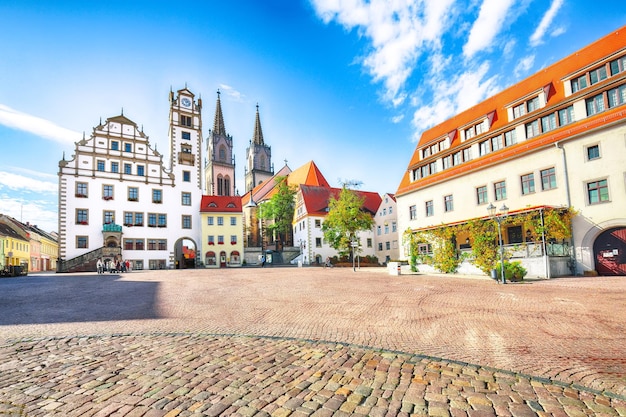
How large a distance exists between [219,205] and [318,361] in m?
46.0

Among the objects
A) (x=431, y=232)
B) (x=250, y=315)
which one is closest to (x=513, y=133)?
(x=431, y=232)

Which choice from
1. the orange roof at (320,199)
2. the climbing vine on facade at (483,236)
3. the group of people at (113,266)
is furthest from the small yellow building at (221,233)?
the climbing vine on facade at (483,236)

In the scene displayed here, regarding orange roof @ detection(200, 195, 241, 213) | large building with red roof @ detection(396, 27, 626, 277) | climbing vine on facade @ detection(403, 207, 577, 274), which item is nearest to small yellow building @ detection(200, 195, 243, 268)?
orange roof @ detection(200, 195, 241, 213)

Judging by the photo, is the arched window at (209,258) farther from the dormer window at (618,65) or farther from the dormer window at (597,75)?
the dormer window at (618,65)

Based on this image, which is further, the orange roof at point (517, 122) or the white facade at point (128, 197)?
the white facade at point (128, 197)

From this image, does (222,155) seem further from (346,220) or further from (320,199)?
(346,220)

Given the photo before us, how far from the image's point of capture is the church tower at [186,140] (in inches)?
1874

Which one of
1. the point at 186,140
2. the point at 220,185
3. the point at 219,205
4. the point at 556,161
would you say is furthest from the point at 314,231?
the point at 556,161

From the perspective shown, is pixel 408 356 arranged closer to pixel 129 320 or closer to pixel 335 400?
pixel 335 400

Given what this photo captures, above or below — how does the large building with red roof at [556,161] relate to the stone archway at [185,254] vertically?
above

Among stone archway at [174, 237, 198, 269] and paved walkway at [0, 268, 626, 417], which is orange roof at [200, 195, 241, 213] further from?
paved walkway at [0, 268, 626, 417]

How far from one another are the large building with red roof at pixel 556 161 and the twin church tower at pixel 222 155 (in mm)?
37496

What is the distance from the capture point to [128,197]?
141 feet

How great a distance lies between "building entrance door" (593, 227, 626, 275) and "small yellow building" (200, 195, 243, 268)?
39354 mm
